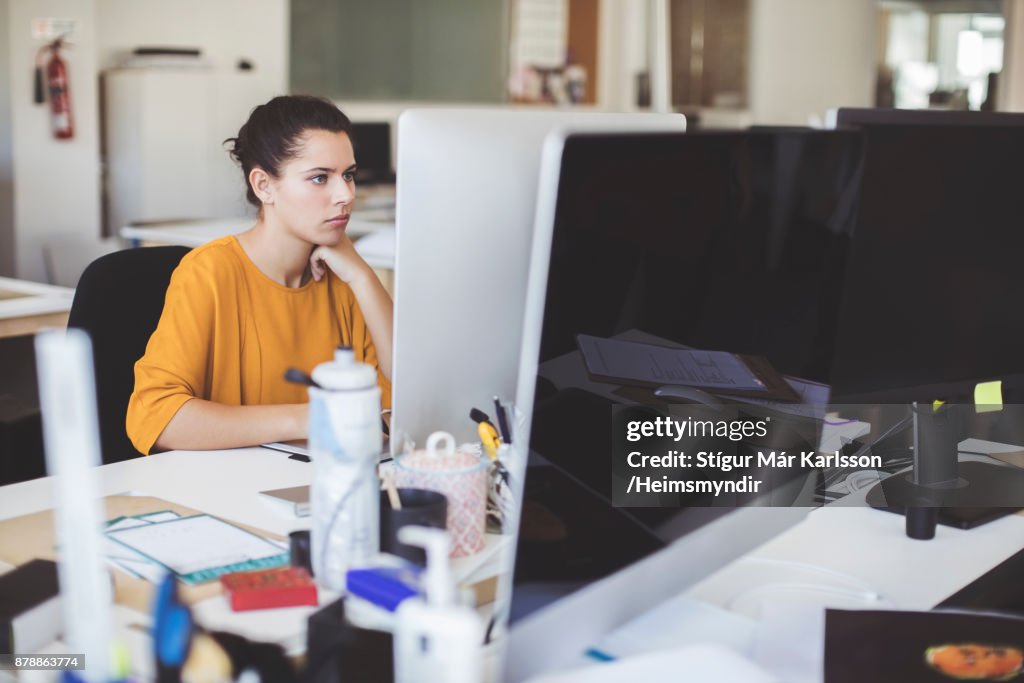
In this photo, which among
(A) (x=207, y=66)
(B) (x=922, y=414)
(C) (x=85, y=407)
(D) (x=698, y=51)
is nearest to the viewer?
(C) (x=85, y=407)

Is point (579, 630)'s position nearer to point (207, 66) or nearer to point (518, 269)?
point (518, 269)

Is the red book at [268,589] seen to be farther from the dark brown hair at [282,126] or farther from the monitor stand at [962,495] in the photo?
the dark brown hair at [282,126]

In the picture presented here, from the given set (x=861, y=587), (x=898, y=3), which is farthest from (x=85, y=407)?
(x=898, y=3)

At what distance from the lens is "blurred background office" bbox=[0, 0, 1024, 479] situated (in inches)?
191

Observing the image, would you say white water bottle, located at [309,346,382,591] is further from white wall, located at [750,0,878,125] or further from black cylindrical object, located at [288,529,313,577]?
white wall, located at [750,0,878,125]

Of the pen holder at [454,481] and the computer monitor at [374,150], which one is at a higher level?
the computer monitor at [374,150]

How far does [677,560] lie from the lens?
978 mm

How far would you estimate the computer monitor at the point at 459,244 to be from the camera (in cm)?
114

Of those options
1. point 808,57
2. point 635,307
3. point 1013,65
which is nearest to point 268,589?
point 635,307

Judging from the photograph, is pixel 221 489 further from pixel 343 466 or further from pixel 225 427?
pixel 343 466

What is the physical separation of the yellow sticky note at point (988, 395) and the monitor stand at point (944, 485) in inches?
1.2

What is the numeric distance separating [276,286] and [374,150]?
13.8ft

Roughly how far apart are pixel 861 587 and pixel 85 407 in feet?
2.72

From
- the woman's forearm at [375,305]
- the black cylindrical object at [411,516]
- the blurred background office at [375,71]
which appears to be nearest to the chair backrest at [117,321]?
the woman's forearm at [375,305]
